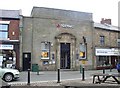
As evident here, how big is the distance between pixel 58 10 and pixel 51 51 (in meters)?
5.61

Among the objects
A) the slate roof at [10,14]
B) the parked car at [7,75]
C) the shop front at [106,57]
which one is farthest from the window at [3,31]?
the shop front at [106,57]

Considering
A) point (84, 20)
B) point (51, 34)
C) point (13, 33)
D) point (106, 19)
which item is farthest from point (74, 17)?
point (106, 19)

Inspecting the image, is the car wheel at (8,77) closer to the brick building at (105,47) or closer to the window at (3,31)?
the window at (3,31)

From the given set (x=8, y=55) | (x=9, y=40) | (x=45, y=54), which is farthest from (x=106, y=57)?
(x=9, y=40)

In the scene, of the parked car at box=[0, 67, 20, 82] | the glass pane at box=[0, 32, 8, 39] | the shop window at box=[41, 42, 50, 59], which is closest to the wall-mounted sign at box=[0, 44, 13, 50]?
the glass pane at box=[0, 32, 8, 39]

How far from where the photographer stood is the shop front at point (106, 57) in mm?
39844

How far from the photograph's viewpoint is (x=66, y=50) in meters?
37.1

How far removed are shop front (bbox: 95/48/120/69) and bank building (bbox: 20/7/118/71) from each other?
958 mm

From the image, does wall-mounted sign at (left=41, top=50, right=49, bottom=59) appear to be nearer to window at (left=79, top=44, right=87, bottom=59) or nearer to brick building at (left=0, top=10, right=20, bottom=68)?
brick building at (left=0, top=10, right=20, bottom=68)

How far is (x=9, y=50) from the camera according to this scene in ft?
110

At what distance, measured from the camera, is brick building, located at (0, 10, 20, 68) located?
109ft

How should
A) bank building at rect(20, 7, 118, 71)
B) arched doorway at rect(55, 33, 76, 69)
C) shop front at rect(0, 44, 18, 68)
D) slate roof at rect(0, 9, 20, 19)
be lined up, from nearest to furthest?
shop front at rect(0, 44, 18, 68), slate roof at rect(0, 9, 20, 19), bank building at rect(20, 7, 118, 71), arched doorway at rect(55, 33, 76, 69)

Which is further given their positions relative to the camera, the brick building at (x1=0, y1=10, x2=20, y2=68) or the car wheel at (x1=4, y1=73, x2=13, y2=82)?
the brick building at (x1=0, y1=10, x2=20, y2=68)

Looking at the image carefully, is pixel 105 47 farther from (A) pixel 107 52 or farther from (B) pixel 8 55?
(B) pixel 8 55
